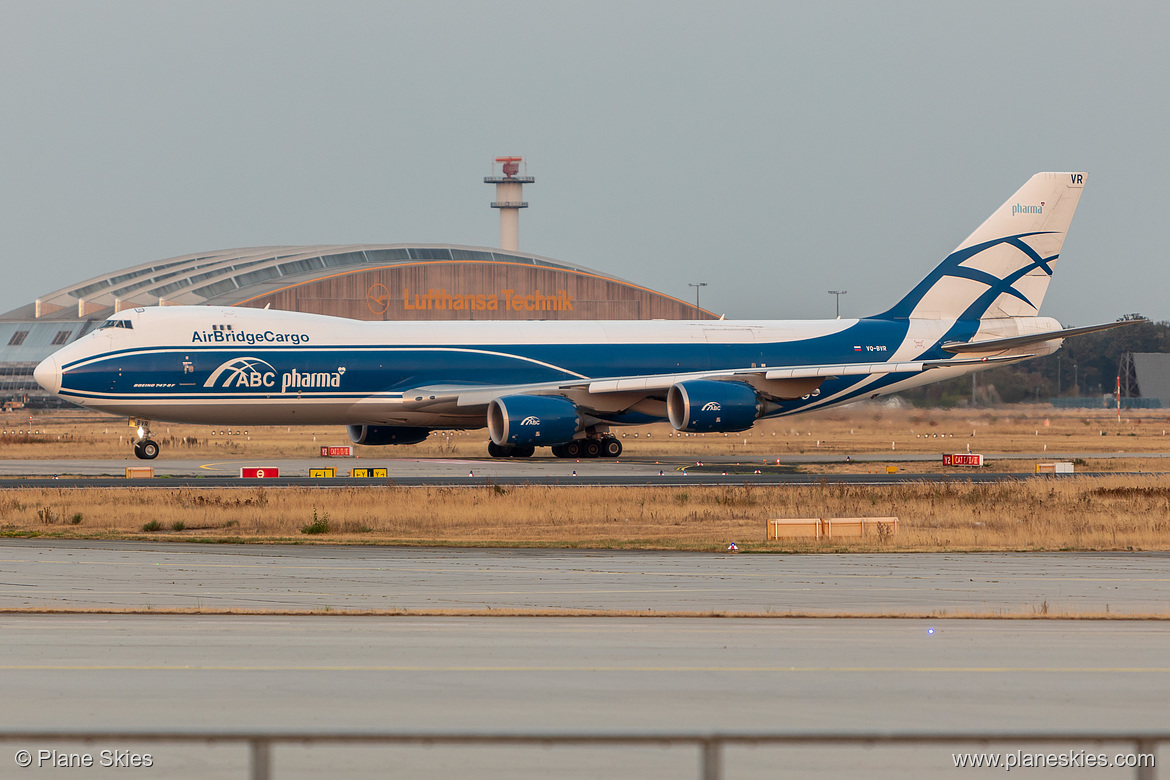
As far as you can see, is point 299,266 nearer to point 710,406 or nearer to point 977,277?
point 977,277

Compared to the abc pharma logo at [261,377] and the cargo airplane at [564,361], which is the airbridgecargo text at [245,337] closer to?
the cargo airplane at [564,361]

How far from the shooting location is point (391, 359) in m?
44.7

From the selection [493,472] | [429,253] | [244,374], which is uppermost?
[429,253]

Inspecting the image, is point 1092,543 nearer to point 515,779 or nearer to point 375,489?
point 375,489

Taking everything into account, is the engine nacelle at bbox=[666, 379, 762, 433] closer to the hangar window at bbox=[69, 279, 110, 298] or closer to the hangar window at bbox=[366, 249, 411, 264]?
the hangar window at bbox=[366, 249, 411, 264]

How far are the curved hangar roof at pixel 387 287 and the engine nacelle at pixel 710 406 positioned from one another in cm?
5496

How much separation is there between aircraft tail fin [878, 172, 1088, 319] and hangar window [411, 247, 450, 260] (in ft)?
193

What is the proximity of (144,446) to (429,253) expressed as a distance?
205 ft

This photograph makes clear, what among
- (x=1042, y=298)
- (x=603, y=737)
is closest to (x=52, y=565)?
(x=603, y=737)

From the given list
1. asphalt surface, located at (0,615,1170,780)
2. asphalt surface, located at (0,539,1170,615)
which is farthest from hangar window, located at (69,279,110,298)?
asphalt surface, located at (0,615,1170,780)

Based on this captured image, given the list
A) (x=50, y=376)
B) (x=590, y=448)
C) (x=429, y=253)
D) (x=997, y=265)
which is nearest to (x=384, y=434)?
(x=590, y=448)

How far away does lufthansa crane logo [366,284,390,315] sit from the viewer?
97.0 m

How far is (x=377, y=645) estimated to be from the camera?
13172mm

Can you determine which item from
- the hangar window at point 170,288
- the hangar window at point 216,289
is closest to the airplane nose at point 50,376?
the hangar window at point 216,289
